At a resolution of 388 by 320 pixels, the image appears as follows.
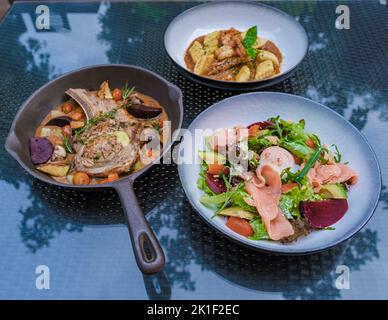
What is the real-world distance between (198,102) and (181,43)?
57 cm

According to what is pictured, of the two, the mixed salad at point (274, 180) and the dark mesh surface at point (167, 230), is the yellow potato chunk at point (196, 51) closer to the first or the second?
the dark mesh surface at point (167, 230)

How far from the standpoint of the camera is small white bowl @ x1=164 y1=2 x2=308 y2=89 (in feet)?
8.40

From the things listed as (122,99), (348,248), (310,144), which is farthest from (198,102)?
(348,248)

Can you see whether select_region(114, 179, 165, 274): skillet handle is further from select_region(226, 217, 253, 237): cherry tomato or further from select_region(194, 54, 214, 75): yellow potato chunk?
select_region(194, 54, 214, 75): yellow potato chunk

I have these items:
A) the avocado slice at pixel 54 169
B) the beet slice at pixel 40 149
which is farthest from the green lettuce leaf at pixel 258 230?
the beet slice at pixel 40 149

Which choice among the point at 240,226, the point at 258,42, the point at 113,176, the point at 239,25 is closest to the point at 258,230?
the point at 240,226

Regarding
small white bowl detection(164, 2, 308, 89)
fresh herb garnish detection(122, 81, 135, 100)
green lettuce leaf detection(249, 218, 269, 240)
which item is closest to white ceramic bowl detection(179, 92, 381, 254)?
green lettuce leaf detection(249, 218, 269, 240)

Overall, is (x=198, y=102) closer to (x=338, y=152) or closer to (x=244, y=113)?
(x=244, y=113)

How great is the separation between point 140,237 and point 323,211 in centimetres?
80

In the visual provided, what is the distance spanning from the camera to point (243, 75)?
238cm

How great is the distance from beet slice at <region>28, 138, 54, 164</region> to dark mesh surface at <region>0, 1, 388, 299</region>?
144 mm

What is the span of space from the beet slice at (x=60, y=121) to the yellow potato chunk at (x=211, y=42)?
1.02m

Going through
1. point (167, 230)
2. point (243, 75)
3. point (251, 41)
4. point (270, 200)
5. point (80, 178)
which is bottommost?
point (167, 230)

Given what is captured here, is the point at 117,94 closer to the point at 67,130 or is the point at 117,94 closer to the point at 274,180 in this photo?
the point at 67,130
